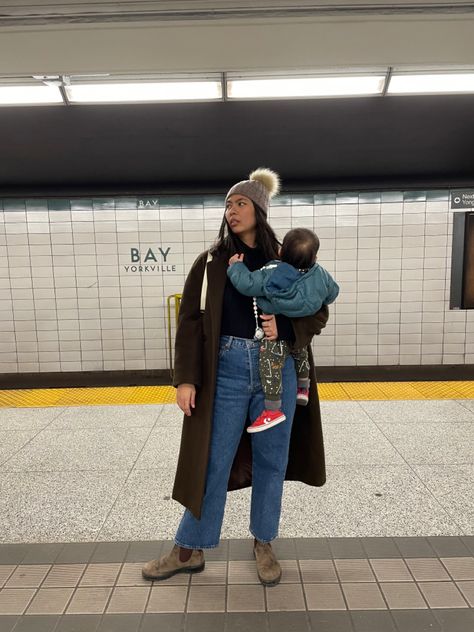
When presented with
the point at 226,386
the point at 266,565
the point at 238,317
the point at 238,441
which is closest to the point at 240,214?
the point at 238,317

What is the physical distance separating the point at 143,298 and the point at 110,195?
127cm

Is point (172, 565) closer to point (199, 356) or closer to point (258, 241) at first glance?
point (199, 356)

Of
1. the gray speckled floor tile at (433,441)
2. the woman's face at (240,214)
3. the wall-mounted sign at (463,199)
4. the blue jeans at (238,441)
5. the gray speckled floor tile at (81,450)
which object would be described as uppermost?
the wall-mounted sign at (463,199)

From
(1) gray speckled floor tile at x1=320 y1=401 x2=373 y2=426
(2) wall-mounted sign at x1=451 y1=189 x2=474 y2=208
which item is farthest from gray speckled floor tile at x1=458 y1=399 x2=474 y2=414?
(2) wall-mounted sign at x1=451 y1=189 x2=474 y2=208

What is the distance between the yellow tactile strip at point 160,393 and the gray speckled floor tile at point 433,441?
2.80ft

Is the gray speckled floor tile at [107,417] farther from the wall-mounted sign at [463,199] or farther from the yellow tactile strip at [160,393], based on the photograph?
the wall-mounted sign at [463,199]

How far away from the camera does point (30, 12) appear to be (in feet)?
6.06

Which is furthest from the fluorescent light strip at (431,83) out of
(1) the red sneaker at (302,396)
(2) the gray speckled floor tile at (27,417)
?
(2) the gray speckled floor tile at (27,417)

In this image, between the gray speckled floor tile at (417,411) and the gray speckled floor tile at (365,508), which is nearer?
the gray speckled floor tile at (365,508)

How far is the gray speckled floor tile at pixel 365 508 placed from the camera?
2.39 m

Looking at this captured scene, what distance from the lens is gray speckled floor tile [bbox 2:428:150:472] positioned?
10.7 ft

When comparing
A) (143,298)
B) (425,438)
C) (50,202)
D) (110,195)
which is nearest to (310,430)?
(425,438)

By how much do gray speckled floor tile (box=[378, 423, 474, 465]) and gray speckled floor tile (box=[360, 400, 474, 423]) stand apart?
5.1 inches

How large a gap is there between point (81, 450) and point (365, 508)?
7.41 ft
